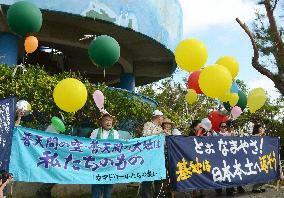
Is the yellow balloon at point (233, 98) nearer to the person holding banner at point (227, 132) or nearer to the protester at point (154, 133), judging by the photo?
the person holding banner at point (227, 132)

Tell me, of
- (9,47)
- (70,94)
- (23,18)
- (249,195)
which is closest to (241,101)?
(249,195)

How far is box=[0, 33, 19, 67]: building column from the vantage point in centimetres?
1221

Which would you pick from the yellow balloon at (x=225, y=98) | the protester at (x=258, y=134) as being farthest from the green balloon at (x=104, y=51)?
the protester at (x=258, y=134)

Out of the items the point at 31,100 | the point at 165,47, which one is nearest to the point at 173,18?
the point at 165,47

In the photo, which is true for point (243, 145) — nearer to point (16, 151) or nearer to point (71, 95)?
point (71, 95)

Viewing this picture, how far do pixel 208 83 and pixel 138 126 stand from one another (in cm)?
414

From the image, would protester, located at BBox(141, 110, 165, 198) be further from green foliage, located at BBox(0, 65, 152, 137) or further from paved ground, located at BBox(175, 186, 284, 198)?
green foliage, located at BBox(0, 65, 152, 137)

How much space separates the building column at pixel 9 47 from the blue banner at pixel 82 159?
23.2 feet

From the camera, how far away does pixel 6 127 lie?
214 inches

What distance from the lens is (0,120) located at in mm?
5406

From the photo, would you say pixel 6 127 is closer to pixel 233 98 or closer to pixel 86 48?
pixel 233 98

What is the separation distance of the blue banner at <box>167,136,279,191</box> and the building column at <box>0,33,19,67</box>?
7.37 meters

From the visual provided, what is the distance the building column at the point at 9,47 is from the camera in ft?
40.1

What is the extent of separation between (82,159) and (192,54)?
2.92 m
